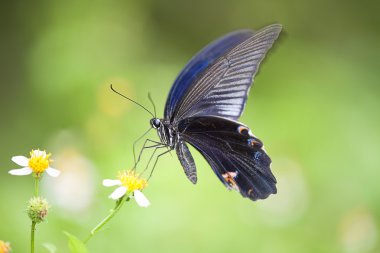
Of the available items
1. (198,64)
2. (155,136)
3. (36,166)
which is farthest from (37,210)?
(155,136)

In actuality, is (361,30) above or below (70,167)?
above

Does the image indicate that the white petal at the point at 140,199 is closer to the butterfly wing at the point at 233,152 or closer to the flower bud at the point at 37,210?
the flower bud at the point at 37,210

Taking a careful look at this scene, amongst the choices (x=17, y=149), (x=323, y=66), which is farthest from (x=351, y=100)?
(x=17, y=149)

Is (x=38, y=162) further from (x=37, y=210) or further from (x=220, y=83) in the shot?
(x=220, y=83)

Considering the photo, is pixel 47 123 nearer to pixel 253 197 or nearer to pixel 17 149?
pixel 17 149

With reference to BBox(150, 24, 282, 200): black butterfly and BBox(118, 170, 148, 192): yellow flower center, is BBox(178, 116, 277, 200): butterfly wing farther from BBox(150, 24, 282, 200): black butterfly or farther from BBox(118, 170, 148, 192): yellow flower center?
BBox(118, 170, 148, 192): yellow flower center

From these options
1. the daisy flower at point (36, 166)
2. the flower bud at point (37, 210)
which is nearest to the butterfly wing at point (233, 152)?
the daisy flower at point (36, 166)

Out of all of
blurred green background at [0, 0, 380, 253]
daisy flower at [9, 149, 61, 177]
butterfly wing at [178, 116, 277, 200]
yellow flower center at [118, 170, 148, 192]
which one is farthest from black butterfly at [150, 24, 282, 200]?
daisy flower at [9, 149, 61, 177]
